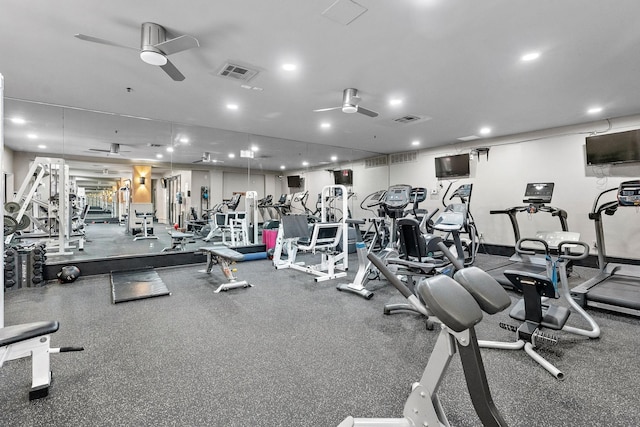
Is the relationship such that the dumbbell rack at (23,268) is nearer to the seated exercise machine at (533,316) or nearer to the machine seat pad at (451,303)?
the machine seat pad at (451,303)

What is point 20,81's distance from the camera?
3996mm

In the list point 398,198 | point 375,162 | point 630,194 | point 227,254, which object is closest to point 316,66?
point 398,198

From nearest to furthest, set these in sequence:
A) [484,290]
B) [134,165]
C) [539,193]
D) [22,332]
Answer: [484,290], [22,332], [539,193], [134,165]

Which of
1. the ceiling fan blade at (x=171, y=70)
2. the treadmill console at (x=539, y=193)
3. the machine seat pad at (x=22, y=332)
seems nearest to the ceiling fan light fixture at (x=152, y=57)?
the ceiling fan blade at (x=171, y=70)

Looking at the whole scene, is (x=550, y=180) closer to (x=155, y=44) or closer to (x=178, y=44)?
(x=178, y=44)

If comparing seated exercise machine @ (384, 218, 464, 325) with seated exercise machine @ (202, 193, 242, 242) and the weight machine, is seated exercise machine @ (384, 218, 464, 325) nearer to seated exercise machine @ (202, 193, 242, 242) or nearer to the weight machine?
seated exercise machine @ (202, 193, 242, 242)

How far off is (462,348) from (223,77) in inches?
156

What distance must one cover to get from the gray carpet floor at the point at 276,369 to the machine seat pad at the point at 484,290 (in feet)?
3.08

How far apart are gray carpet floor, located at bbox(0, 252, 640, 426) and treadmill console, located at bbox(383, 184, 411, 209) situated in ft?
4.80

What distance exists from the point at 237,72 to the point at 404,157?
21.3 ft

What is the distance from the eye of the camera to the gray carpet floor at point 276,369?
174 cm

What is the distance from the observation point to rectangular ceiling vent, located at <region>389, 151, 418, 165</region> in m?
8.85

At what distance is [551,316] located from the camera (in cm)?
249

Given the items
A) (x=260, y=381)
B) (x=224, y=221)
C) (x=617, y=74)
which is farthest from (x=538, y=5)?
(x=224, y=221)
